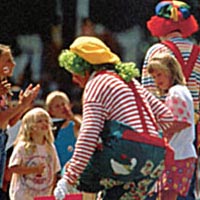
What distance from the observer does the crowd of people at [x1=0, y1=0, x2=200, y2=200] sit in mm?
7199

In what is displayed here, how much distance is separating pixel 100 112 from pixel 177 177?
4.78 feet

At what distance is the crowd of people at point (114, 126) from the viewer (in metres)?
7.20

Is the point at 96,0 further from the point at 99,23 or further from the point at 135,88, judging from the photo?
the point at 135,88

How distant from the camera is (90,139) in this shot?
7.12 meters

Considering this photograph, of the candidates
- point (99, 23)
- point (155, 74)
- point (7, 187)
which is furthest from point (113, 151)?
point (99, 23)

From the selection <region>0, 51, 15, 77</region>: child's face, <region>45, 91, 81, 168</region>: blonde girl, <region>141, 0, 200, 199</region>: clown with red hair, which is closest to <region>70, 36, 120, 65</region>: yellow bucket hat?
<region>0, 51, 15, 77</region>: child's face

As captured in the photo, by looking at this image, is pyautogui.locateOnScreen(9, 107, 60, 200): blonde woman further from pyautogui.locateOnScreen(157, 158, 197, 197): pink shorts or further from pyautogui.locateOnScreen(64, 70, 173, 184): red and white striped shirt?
pyautogui.locateOnScreen(64, 70, 173, 184): red and white striped shirt

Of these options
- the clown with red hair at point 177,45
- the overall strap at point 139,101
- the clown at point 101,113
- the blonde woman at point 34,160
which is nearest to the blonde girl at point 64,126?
the blonde woman at point 34,160

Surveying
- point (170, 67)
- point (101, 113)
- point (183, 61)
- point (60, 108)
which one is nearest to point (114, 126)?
point (101, 113)

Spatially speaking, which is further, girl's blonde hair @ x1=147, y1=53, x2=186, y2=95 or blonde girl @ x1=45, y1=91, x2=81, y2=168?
blonde girl @ x1=45, y1=91, x2=81, y2=168

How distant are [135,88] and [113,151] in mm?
484

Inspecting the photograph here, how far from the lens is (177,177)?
8.41 m

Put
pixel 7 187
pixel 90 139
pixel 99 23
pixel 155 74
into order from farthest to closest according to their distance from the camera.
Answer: pixel 99 23, pixel 7 187, pixel 155 74, pixel 90 139

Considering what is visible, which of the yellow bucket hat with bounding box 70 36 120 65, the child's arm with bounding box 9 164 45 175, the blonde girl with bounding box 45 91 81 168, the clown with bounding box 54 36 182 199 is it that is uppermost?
the yellow bucket hat with bounding box 70 36 120 65
